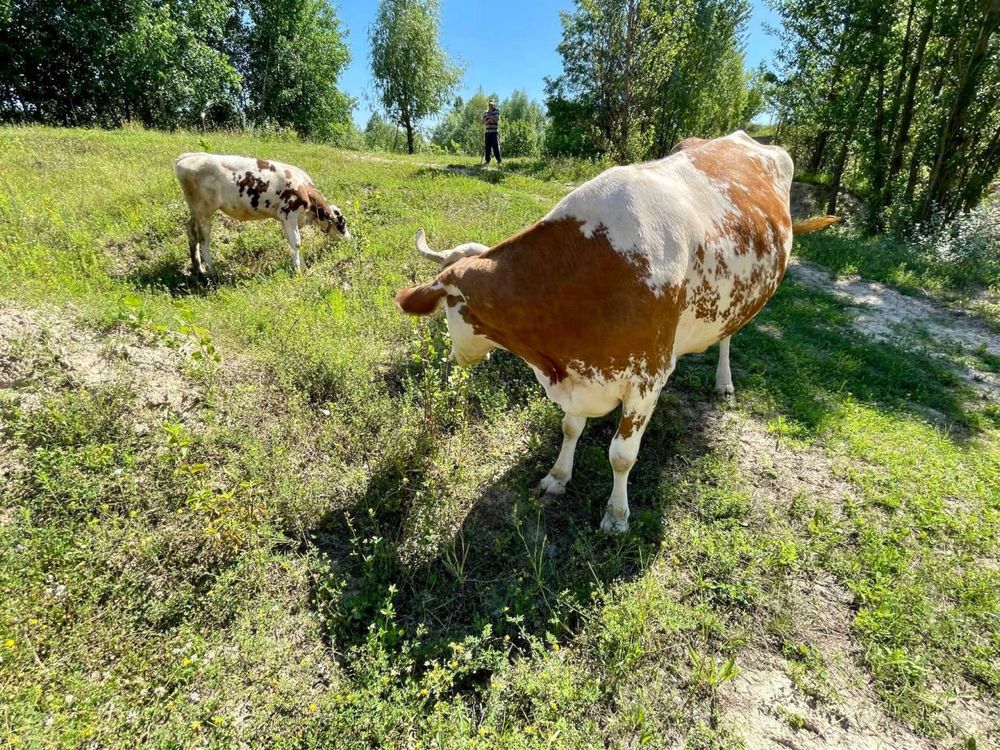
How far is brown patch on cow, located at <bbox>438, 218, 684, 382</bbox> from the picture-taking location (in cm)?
271

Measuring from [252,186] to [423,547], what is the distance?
6.34 metres

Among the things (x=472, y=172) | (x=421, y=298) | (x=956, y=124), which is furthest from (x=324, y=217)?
(x=956, y=124)

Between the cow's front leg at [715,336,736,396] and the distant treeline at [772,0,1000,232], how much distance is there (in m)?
10.7

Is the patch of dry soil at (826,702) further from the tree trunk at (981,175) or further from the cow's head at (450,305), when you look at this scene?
the tree trunk at (981,175)

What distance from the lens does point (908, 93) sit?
11.7 metres

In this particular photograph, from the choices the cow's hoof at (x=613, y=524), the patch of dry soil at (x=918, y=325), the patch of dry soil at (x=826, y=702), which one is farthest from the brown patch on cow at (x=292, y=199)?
the patch of dry soil at (x=918, y=325)

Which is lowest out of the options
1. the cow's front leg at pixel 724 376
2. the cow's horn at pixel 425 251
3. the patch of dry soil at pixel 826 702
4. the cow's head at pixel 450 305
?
the patch of dry soil at pixel 826 702

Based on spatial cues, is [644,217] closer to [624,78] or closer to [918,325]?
[918,325]

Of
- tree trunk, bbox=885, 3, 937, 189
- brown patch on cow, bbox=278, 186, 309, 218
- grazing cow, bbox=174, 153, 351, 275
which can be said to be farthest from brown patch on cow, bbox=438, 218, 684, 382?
tree trunk, bbox=885, 3, 937, 189

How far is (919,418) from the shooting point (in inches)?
186

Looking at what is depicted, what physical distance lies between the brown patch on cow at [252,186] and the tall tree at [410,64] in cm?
2517

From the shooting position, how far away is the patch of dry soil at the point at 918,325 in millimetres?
5770

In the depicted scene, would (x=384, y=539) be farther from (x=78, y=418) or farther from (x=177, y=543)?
(x=78, y=418)

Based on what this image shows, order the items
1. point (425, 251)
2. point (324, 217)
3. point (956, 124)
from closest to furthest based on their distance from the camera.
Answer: point (425, 251), point (324, 217), point (956, 124)
